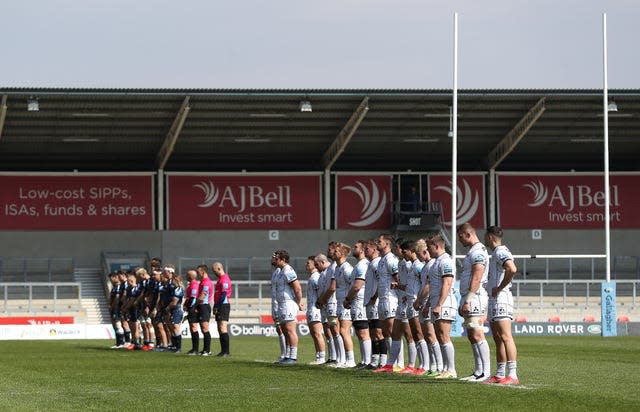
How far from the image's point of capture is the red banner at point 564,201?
182ft

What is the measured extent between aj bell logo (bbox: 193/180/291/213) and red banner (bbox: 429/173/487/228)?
641cm

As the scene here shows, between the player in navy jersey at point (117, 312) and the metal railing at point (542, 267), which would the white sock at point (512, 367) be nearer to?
the player in navy jersey at point (117, 312)

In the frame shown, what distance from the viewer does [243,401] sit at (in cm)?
1388

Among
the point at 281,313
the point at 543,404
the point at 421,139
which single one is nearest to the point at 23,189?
the point at 421,139

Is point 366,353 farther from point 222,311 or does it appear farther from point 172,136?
point 172,136

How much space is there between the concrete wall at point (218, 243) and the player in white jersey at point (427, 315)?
35428 millimetres

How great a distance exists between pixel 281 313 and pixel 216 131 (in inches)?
1088

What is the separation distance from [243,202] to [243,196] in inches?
10.1

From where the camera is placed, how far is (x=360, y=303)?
69.5 feet

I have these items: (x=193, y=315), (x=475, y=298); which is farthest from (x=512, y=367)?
(x=193, y=315)

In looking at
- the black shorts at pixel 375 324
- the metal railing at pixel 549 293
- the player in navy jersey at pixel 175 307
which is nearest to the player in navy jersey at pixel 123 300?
the player in navy jersey at pixel 175 307

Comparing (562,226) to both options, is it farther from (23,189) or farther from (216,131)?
(23,189)

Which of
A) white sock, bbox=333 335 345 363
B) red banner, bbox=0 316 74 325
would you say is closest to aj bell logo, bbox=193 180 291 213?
red banner, bbox=0 316 74 325

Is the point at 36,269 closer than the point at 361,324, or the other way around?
the point at 361,324
